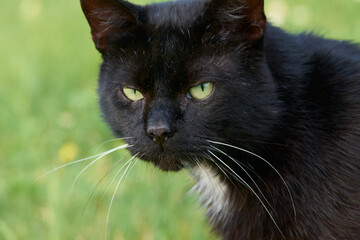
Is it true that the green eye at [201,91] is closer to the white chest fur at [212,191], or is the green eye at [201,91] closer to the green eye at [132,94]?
the green eye at [132,94]

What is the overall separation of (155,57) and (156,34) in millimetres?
88

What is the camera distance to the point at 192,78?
194cm

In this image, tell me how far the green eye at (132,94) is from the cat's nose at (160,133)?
0.55 ft

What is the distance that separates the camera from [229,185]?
216cm

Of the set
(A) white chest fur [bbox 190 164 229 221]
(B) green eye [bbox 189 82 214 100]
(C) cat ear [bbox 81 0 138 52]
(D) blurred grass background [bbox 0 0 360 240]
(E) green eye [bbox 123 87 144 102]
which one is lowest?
(D) blurred grass background [bbox 0 0 360 240]

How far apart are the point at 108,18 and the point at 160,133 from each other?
19.2 inches

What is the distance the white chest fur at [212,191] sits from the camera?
2189 mm

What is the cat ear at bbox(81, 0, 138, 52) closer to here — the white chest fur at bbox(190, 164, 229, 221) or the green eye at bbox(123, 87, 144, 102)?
the green eye at bbox(123, 87, 144, 102)

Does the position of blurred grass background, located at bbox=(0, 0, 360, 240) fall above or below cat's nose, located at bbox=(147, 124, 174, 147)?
below

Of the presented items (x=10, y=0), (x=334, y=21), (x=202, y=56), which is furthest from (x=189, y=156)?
(x=10, y=0)

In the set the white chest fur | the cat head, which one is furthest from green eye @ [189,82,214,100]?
the white chest fur

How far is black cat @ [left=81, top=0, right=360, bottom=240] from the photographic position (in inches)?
76.2

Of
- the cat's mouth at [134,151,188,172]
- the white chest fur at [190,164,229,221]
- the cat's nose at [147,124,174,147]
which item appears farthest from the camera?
the white chest fur at [190,164,229,221]

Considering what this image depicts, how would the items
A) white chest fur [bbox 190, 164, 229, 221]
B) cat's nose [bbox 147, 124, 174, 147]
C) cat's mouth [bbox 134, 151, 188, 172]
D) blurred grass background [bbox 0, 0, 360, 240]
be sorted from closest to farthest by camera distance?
1. cat's nose [bbox 147, 124, 174, 147]
2. cat's mouth [bbox 134, 151, 188, 172]
3. white chest fur [bbox 190, 164, 229, 221]
4. blurred grass background [bbox 0, 0, 360, 240]
